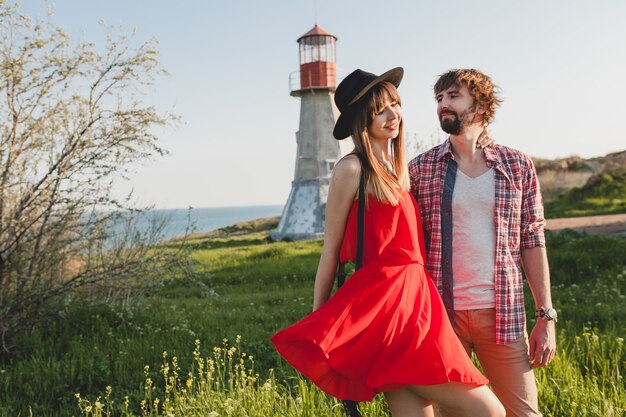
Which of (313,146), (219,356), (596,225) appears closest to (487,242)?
(219,356)

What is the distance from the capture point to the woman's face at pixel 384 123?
2773 mm

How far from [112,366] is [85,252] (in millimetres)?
2194

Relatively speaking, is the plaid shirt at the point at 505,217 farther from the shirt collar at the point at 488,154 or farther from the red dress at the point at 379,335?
the red dress at the point at 379,335

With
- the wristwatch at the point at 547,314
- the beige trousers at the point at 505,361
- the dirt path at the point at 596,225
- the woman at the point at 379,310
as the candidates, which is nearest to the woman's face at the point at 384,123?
the woman at the point at 379,310

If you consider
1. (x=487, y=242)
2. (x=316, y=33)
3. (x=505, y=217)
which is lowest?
(x=487, y=242)

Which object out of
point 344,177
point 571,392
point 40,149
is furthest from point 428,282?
point 40,149

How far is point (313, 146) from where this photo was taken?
24469 millimetres

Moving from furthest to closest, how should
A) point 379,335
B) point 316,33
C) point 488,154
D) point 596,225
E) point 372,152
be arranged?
point 316,33 < point 596,225 < point 488,154 < point 372,152 < point 379,335

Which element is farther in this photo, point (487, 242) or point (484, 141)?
point (484, 141)

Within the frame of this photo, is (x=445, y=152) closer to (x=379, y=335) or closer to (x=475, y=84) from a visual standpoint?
(x=475, y=84)

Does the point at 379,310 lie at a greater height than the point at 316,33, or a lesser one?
lesser

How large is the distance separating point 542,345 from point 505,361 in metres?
0.22

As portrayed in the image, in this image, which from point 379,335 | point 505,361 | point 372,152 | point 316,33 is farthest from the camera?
point 316,33

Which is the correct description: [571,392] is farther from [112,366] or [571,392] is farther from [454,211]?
[112,366]
